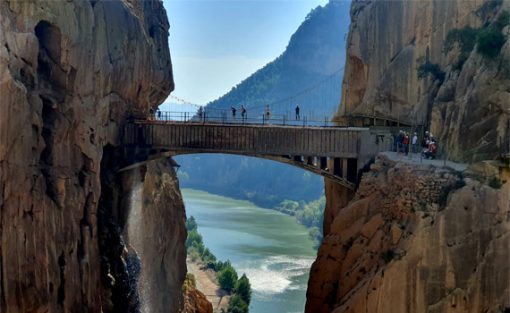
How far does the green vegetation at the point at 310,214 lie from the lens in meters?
86.9

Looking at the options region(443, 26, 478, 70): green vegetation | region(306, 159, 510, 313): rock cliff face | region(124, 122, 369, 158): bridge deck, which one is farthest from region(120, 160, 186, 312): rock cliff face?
region(443, 26, 478, 70): green vegetation

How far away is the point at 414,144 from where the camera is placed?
2162cm

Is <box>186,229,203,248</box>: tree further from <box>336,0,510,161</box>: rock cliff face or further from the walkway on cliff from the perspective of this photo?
the walkway on cliff

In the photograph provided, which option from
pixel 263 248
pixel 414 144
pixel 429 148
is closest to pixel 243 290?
pixel 263 248

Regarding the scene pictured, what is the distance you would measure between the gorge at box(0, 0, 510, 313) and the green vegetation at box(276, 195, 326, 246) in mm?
56835

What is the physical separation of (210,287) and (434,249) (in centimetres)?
4181

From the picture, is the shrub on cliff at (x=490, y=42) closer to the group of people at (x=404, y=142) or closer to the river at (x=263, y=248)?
the group of people at (x=404, y=142)

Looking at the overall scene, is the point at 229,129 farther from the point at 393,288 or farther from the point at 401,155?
the point at 393,288

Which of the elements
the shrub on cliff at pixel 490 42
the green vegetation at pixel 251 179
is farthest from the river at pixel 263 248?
the shrub on cliff at pixel 490 42

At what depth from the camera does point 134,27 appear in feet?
86.2

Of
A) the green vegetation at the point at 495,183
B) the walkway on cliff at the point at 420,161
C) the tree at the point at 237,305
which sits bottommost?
the tree at the point at 237,305

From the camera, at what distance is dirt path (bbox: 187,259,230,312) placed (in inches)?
2002

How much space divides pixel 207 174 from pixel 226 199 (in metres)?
28.4

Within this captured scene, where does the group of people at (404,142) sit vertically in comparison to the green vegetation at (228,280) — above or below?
above
